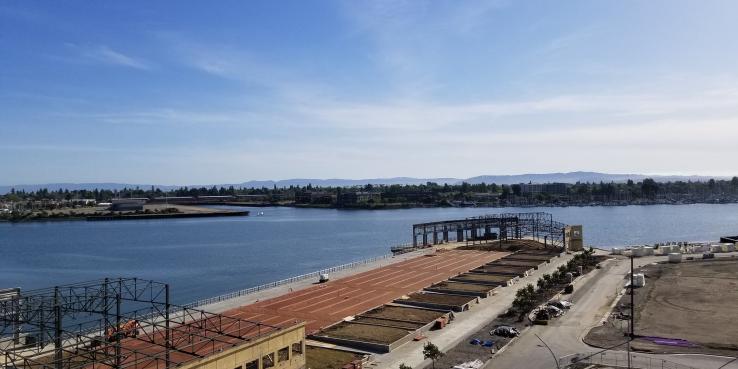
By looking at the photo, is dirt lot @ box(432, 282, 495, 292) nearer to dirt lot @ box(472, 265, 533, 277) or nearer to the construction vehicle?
dirt lot @ box(472, 265, 533, 277)

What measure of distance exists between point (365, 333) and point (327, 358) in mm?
5310

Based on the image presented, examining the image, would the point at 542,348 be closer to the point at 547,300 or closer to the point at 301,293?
the point at 547,300

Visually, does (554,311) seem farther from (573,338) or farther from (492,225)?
(492,225)

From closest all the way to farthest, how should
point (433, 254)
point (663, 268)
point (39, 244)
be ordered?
point (663, 268) < point (433, 254) < point (39, 244)

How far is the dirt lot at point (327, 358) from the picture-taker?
2903 cm

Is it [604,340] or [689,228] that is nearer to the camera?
[604,340]

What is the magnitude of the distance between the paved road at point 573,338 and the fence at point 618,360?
506 mm

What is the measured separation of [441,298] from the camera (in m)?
46.2

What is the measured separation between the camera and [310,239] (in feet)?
404

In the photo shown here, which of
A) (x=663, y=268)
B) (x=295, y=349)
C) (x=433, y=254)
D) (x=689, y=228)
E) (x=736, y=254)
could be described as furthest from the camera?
(x=689, y=228)

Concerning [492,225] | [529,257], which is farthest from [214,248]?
[529,257]

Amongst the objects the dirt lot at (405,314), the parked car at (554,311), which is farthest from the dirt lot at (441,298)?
the parked car at (554,311)

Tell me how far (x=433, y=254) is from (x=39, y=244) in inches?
3530

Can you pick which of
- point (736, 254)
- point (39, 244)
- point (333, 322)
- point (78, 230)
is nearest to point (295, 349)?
point (333, 322)
